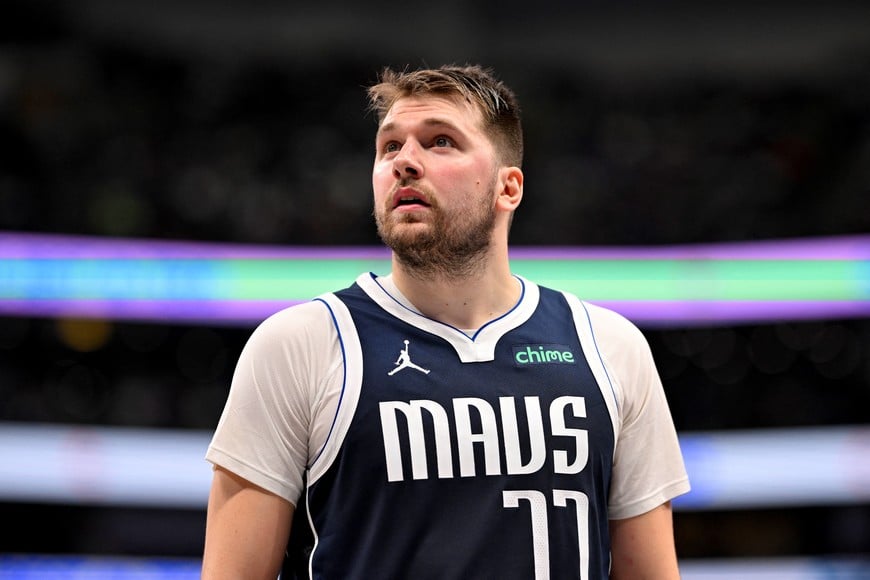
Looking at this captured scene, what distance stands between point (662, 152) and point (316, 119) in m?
3.04

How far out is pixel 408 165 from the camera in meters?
2.11

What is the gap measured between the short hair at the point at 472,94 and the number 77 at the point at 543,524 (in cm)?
71

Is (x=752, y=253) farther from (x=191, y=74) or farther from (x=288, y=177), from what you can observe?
(x=191, y=74)

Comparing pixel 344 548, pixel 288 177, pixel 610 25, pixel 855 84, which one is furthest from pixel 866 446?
pixel 610 25

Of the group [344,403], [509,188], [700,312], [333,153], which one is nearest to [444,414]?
[344,403]

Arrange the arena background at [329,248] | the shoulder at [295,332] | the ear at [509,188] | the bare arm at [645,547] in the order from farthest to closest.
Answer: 1. the arena background at [329,248]
2. the ear at [509,188]
3. the bare arm at [645,547]
4. the shoulder at [295,332]

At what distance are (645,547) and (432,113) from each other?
97 cm

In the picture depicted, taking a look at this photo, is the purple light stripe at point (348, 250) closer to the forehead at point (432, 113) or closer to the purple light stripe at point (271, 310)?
the purple light stripe at point (271, 310)

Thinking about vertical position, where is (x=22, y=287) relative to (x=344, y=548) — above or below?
above

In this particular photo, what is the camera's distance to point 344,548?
1938 millimetres

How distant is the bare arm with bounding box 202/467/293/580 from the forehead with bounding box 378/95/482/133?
0.77 metres

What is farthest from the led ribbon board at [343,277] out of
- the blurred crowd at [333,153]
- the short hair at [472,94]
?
the short hair at [472,94]

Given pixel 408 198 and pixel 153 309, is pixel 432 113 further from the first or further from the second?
pixel 153 309

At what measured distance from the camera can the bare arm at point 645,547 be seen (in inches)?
84.3
